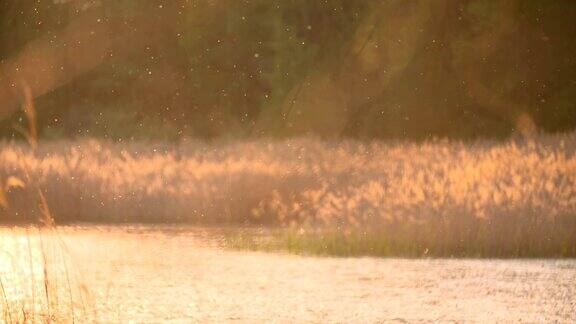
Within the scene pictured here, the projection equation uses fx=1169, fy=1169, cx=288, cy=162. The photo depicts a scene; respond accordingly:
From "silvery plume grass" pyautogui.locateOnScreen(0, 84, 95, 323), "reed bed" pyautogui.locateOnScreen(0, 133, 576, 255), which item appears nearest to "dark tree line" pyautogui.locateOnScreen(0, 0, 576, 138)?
"reed bed" pyautogui.locateOnScreen(0, 133, 576, 255)

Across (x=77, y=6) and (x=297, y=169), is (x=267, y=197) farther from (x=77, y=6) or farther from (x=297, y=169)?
(x=77, y=6)

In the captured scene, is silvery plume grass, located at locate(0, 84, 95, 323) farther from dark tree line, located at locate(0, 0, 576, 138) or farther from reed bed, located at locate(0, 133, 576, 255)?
dark tree line, located at locate(0, 0, 576, 138)

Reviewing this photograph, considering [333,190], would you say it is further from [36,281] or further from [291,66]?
[291,66]

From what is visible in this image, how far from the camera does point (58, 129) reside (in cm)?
2144

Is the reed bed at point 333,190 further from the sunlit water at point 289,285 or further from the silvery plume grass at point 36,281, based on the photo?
the sunlit water at point 289,285

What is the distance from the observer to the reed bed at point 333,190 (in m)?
9.09

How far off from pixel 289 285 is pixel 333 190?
5.07 metres

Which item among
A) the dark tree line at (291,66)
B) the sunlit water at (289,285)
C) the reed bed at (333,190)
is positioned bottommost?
the sunlit water at (289,285)

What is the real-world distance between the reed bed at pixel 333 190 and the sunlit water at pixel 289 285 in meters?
0.87

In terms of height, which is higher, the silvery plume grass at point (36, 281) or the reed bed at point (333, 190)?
the reed bed at point (333, 190)

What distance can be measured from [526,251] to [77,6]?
1564 cm

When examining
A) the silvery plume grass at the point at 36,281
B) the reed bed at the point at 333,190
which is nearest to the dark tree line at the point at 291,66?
the reed bed at the point at 333,190

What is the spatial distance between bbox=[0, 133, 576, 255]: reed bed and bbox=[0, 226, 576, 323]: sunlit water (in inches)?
34.3

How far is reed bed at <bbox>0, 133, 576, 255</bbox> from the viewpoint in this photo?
909 centimetres
